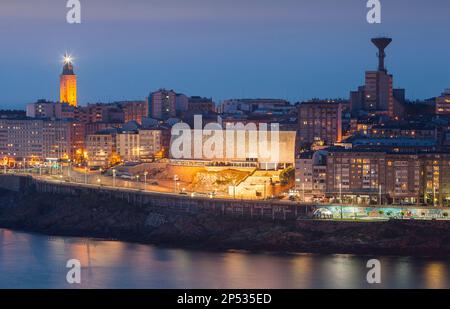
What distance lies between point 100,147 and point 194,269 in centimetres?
1108

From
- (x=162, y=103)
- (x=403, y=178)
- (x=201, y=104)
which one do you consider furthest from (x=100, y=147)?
(x=403, y=178)

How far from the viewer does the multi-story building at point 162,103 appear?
2900 centimetres

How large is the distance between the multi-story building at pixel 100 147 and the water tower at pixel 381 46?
7.01 metres

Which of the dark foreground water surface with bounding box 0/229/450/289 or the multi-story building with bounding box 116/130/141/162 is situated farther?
the multi-story building with bounding box 116/130/141/162

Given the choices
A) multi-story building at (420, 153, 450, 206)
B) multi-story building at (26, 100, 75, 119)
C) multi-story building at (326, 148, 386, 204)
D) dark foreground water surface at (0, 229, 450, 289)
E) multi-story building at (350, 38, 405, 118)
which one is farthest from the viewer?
multi-story building at (26, 100, 75, 119)

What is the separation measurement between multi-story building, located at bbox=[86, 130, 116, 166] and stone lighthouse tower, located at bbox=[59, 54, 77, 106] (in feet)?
22.4

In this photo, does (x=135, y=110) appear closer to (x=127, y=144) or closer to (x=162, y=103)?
(x=162, y=103)

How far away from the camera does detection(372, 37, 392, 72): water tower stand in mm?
28156

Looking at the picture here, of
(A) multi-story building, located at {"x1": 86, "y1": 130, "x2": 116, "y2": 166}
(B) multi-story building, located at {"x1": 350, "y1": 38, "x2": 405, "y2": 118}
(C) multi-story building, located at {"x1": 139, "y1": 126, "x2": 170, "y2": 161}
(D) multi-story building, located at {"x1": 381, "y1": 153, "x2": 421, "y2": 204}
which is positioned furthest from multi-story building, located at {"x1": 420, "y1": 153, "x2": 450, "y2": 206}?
(B) multi-story building, located at {"x1": 350, "y1": 38, "x2": 405, "y2": 118}

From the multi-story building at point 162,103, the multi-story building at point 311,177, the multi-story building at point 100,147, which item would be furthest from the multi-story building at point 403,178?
the multi-story building at point 162,103

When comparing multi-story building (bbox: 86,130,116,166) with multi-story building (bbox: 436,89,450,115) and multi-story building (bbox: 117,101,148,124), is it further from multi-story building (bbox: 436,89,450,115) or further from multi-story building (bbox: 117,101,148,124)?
multi-story building (bbox: 436,89,450,115)

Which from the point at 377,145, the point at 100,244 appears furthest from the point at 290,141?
the point at 100,244

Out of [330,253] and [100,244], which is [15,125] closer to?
[100,244]

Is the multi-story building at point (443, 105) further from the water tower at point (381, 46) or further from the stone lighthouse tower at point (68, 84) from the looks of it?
the stone lighthouse tower at point (68, 84)
